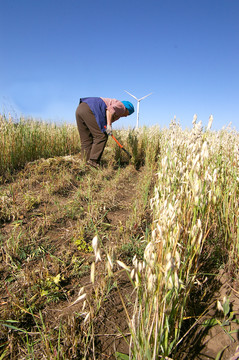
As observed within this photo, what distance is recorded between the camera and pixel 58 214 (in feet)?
7.79

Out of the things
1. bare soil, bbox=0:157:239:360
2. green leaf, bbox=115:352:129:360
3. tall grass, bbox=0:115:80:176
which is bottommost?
green leaf, bbox=115:352:129:360

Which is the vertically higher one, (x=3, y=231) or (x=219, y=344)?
(x=3, y=231)

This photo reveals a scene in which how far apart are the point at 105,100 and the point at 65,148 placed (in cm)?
179

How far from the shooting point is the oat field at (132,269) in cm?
A: 87

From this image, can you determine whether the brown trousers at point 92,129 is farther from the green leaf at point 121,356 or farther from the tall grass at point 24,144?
the green leaf at point 121,356

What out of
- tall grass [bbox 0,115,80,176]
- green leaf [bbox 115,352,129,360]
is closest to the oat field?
green leaf [bbox 115,352,129,360]

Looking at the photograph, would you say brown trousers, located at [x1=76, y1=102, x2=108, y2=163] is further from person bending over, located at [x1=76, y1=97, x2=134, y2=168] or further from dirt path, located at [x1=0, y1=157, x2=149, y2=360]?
dirt path, located at [x1=0, y1=157, x2=149, y2=360]

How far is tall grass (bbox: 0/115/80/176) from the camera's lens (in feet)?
12.5

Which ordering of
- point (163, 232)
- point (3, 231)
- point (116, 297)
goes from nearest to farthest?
point (163, 232) → point (116, 297) → point (3, 231)

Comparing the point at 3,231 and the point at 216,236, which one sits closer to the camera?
the point at 216,236

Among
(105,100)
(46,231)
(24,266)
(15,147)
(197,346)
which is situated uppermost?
(105,100)

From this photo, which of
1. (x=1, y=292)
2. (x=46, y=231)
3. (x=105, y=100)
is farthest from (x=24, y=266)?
(x=105, y=100)

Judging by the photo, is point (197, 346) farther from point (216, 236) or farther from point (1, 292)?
point (1, 292)

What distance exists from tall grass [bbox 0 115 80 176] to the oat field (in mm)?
1102
